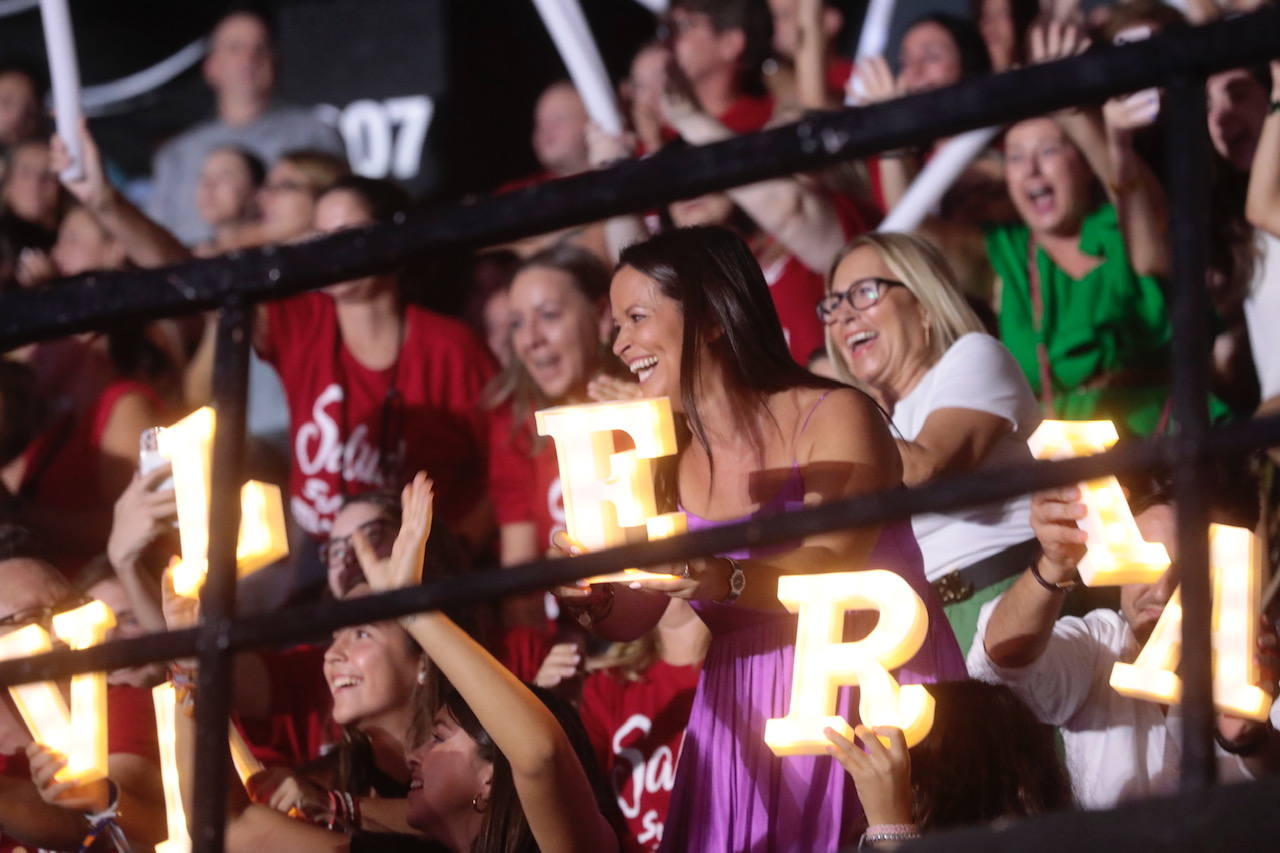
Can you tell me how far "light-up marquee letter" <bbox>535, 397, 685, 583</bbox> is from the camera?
248cm

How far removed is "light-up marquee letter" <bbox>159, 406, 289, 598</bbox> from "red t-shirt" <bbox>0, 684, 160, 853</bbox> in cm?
83

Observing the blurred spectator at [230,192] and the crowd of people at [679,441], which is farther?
the blurred spectator at [230,192]

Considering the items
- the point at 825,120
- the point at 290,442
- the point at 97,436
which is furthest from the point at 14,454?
the point at 825,120

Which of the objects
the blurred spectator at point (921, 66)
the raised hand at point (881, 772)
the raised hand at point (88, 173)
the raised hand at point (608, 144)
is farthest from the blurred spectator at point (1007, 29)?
the raised hand at point (881, 772)

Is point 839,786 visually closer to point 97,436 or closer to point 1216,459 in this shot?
point 1216,459

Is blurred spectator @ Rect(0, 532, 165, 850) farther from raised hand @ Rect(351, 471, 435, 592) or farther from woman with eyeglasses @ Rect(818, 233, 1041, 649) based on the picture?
woman with eyeglasses @ Rect(818, 233, 1041, 649)

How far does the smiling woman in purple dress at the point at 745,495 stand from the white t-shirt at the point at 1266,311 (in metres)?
1.41

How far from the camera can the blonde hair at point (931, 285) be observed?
10.9 feet

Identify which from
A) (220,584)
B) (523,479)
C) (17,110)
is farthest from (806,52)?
(220,584)

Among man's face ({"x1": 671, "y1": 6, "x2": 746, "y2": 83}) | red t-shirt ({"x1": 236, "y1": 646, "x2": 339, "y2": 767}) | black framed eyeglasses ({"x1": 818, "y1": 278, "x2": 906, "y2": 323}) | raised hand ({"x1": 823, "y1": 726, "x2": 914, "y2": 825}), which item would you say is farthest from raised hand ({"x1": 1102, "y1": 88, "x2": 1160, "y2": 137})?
red t-shirt ({"x1": 236, "y1": 646, "x2": 339, "y2": 767})

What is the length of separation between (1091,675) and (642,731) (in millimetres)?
1081

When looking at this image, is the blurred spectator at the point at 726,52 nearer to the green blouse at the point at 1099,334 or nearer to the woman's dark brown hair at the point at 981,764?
the green blouse at the point at 1099,334

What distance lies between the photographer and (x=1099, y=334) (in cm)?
388

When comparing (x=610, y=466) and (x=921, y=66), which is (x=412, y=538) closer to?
(x=610, y=466)
